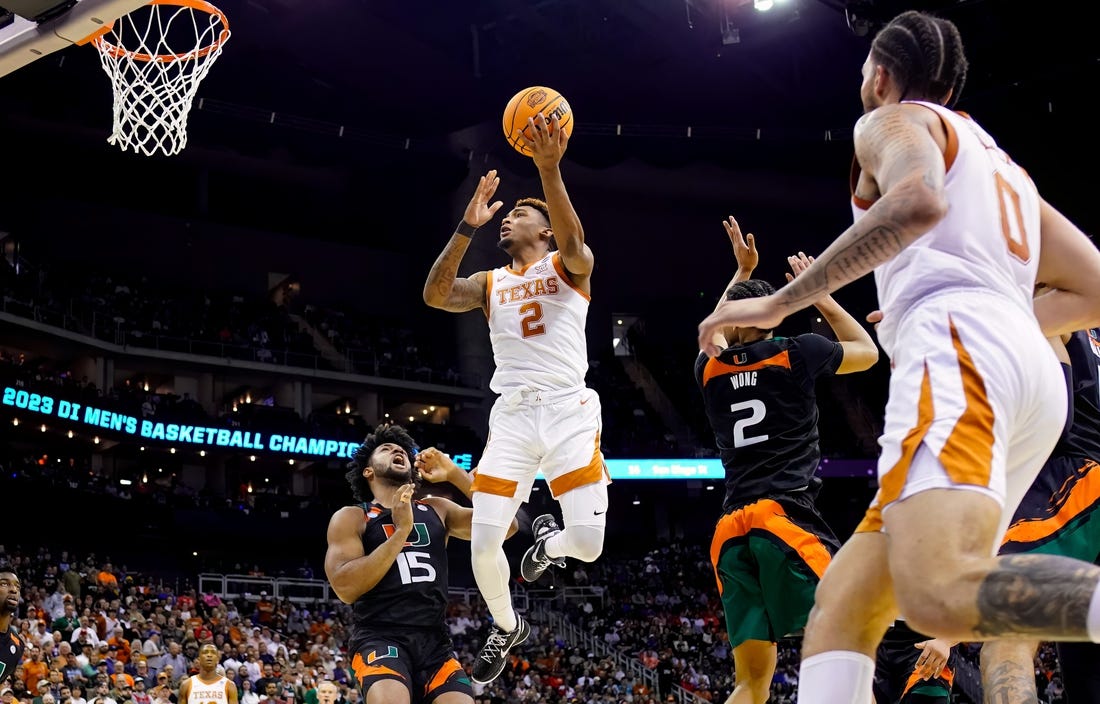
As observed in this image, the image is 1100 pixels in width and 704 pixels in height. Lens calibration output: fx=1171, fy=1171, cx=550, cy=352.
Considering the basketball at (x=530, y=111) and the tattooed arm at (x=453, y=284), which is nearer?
the basketball at (x=530, y=111)

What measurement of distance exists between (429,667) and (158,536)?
23841mm

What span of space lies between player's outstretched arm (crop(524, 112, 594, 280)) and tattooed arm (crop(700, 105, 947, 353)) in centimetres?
299

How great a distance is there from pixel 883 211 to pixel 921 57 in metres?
0.71

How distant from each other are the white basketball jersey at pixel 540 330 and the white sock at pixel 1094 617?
4524 millimetres

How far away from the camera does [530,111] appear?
6.80 metres

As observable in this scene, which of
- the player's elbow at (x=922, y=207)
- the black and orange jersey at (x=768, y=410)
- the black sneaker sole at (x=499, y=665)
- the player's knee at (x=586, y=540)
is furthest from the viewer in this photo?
the black sneaker sole at (x=499, y=665)

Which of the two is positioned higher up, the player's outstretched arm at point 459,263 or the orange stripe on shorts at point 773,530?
the player's outstretched arm at point 459,263

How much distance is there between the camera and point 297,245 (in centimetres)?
4006

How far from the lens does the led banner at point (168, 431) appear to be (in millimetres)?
28016

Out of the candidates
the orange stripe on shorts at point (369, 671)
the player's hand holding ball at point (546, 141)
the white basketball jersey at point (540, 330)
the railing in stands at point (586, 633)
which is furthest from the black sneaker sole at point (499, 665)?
the railing in stands at point (586, 633)

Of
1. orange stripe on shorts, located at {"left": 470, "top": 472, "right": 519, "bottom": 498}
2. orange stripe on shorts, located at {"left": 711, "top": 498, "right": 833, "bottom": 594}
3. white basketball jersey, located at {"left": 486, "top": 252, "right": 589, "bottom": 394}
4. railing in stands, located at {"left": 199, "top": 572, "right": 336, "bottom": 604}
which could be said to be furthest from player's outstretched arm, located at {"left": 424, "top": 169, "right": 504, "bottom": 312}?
railing in stands, located at {"left": 199, "top": 572, "right": 336, "bottom": 604}

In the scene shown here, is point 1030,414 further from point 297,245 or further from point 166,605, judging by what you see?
point 297,245

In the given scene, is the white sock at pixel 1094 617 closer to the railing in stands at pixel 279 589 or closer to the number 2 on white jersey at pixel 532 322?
the number 2 on white jersey at pixel 532 322

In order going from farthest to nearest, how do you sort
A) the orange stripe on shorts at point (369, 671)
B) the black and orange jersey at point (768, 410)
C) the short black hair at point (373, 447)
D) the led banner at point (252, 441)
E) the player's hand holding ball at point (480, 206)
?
the led banner at point (252, 441)
the short black hair at point (373, 447)
the player's hand holding ball at point (480, 206)
the orange stripe on shorts at point (369, 671)
the black and orange jersey at point (768, 410)
